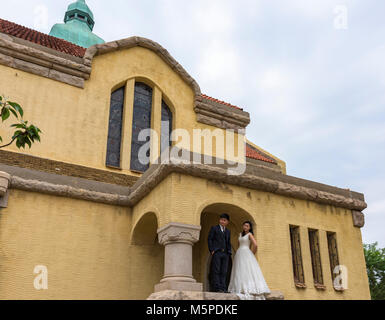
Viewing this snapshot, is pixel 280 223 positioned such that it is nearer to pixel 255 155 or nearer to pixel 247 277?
pixel 247 277

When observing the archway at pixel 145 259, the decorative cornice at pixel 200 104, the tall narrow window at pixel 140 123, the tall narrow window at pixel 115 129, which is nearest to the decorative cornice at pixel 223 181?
the archway at pixel 145 259

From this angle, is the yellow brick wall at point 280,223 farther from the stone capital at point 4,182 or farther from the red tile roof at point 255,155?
the red tile roof at point 255,155

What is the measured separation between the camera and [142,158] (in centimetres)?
1326

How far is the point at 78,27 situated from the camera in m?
31.0

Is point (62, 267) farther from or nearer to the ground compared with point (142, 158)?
nearer to the ground

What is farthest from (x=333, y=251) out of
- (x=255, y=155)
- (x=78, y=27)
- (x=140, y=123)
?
(x=78, y=27)

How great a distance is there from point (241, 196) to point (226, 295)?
234cm

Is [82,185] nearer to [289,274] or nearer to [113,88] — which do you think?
[113,88]

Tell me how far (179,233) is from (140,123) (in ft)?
19.9

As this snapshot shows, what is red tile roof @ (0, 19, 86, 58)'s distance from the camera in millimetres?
13539

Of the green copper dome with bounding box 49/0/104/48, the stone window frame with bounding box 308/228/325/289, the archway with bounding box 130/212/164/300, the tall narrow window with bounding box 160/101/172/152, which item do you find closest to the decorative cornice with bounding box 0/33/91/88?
the tall narrow window with bounding box 160/101/172/152
